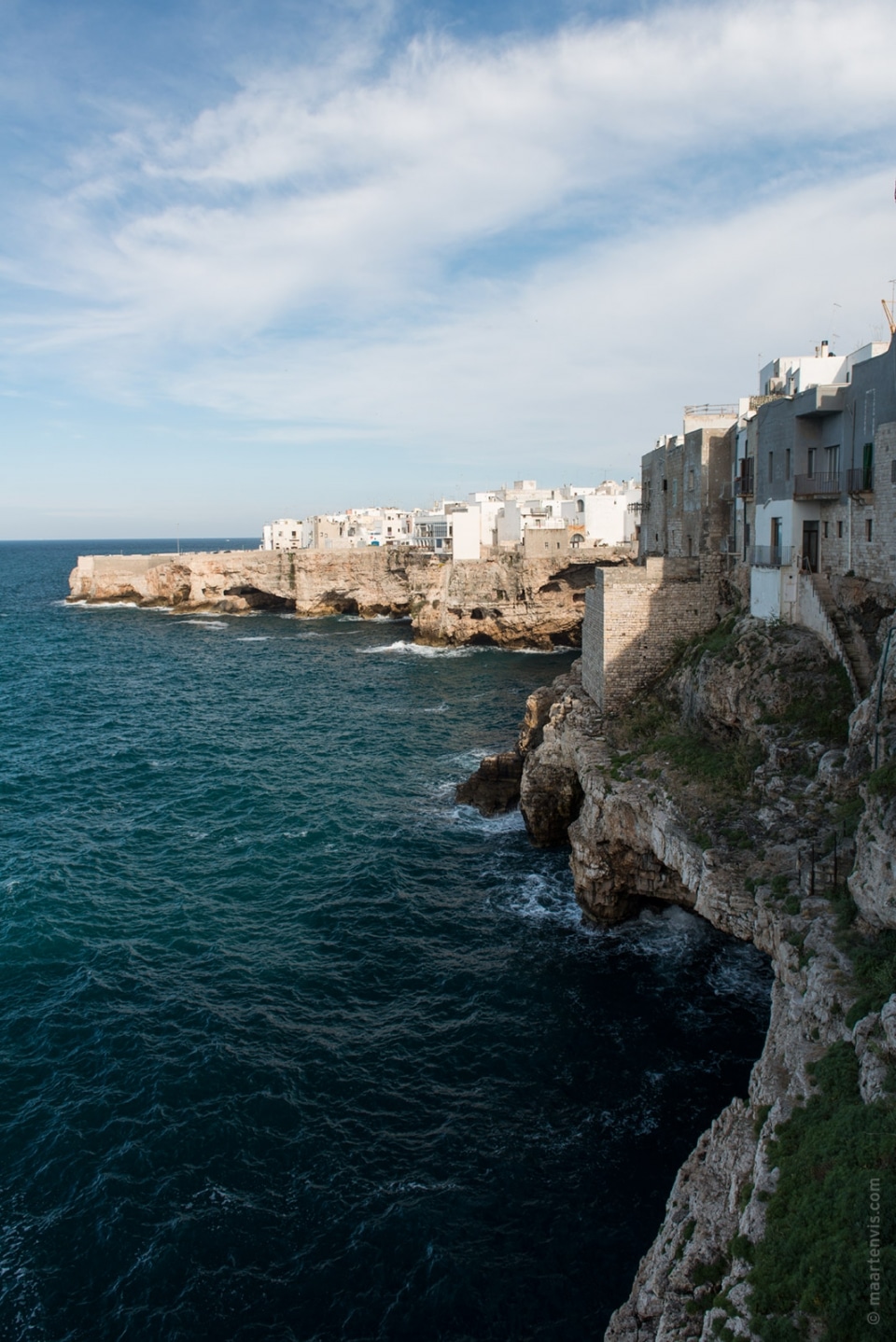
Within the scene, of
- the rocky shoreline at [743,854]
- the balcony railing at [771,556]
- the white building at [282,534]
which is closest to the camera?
the rocky shoreline at [743,854]

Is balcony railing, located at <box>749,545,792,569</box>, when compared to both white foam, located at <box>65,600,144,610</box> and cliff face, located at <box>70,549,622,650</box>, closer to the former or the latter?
cliff face, located at <box>70,549,622,650</box>

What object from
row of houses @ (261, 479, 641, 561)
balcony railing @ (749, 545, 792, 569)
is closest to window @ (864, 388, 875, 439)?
balcony railing @ (749, 545, 792, 569)

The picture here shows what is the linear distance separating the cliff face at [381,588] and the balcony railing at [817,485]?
43629mm

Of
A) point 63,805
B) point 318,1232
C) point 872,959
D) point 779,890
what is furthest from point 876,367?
point 63,805

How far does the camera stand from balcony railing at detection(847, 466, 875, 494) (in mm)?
24047

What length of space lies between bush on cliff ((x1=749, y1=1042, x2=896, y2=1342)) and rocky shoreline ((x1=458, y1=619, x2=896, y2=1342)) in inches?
4.4

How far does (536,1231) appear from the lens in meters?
15.2

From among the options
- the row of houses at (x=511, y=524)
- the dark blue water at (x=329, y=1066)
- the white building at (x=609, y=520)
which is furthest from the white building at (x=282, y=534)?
the dark blue water at (x=329, y=1066)

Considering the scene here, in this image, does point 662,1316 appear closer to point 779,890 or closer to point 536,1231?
point 536,1231

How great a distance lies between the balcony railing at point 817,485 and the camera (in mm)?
25953

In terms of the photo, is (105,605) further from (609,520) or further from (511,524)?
(609,520)

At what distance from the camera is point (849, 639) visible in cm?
2308

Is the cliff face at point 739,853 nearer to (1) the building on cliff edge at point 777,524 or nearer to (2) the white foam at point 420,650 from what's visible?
(1) the building on cliff edge at point 777,524

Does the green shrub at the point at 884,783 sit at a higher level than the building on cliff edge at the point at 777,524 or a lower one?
lower
